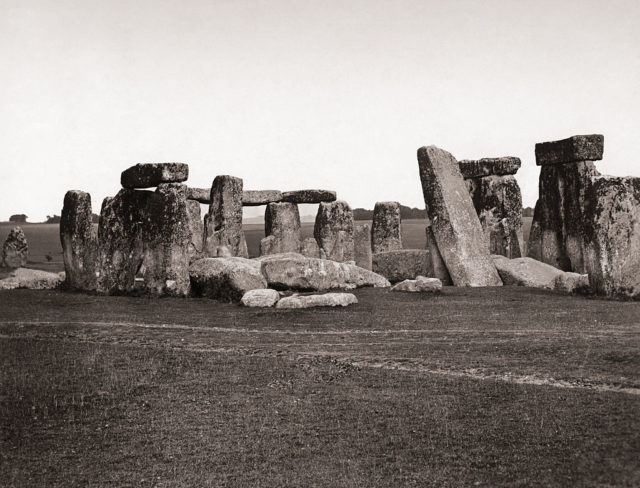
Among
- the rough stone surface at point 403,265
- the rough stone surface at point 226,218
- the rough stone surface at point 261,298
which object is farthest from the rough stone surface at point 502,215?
the rough stone surface at point 261,298

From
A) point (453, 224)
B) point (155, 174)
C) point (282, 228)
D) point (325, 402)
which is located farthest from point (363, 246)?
point (325, 402)

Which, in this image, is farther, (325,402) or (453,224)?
(453,224)

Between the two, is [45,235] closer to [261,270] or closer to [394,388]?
[261,270]

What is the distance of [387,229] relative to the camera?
30797 millimetres

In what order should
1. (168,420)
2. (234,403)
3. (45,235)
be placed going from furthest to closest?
(45,235) < (234,403) < (168,420)

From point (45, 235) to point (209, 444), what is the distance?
150 feet

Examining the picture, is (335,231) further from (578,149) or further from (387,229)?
(578,149)

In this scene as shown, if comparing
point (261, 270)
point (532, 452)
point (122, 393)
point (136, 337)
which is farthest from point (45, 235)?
point (532, 452)

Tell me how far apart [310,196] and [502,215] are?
892 cm

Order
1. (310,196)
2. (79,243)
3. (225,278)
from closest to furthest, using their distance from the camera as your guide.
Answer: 1. (225,278)
2. (79,243)
3. (310,196)

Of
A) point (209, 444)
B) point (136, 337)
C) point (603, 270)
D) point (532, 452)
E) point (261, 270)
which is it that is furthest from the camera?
point (261, 270)

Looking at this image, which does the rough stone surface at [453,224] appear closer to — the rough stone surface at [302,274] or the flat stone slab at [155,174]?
the rough stone surface at [302,274]

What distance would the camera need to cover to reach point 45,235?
50094 mm

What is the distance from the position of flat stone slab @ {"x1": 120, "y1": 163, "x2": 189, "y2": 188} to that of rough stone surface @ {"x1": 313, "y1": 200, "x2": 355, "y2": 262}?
435 inches
